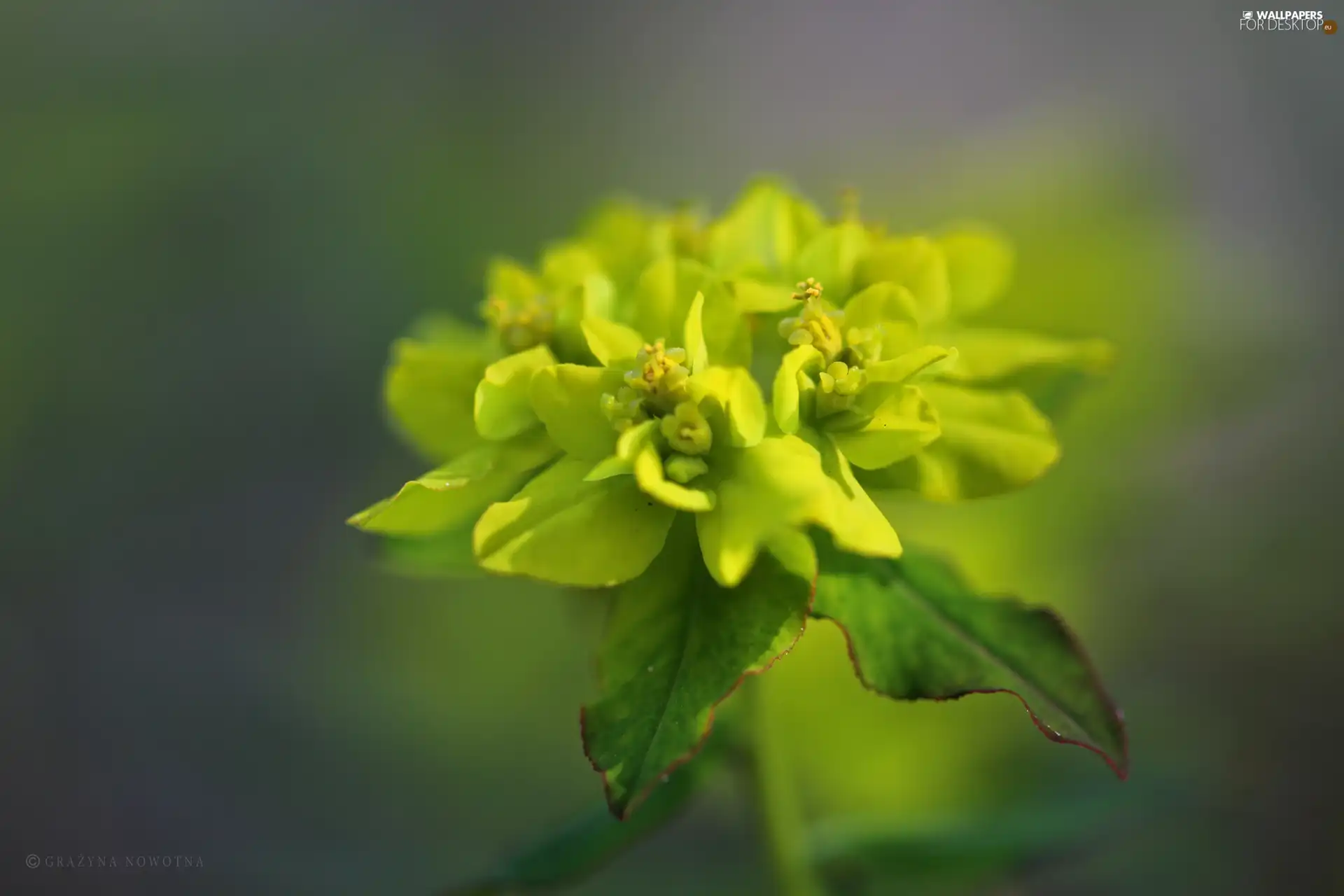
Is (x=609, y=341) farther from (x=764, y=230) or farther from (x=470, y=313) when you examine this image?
(x=470, y=313)

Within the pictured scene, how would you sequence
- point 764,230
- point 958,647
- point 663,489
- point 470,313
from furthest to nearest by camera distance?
point 470,313 < point 764,230 < point 958,647 < point 663,489

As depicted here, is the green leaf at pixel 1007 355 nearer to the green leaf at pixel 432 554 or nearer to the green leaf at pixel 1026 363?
the green leaf at pixel 1026 363

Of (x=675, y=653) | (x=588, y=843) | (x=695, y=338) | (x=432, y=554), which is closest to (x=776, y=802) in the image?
(x=588, y=843)

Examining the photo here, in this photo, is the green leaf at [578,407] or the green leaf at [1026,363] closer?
the green leaf at [578,407]

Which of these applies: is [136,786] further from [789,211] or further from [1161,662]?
[1161,662]

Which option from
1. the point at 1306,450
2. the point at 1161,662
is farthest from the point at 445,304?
the point at 1306,450

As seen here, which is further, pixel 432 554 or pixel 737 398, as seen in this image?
pixel 432 554

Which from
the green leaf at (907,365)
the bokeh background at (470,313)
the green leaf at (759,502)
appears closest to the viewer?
the green leaf at (759,502)

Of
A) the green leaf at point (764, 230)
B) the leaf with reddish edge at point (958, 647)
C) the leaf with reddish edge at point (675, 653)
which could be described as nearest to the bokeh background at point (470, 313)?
A: the leaf with reddish edge at point (958, 647)
